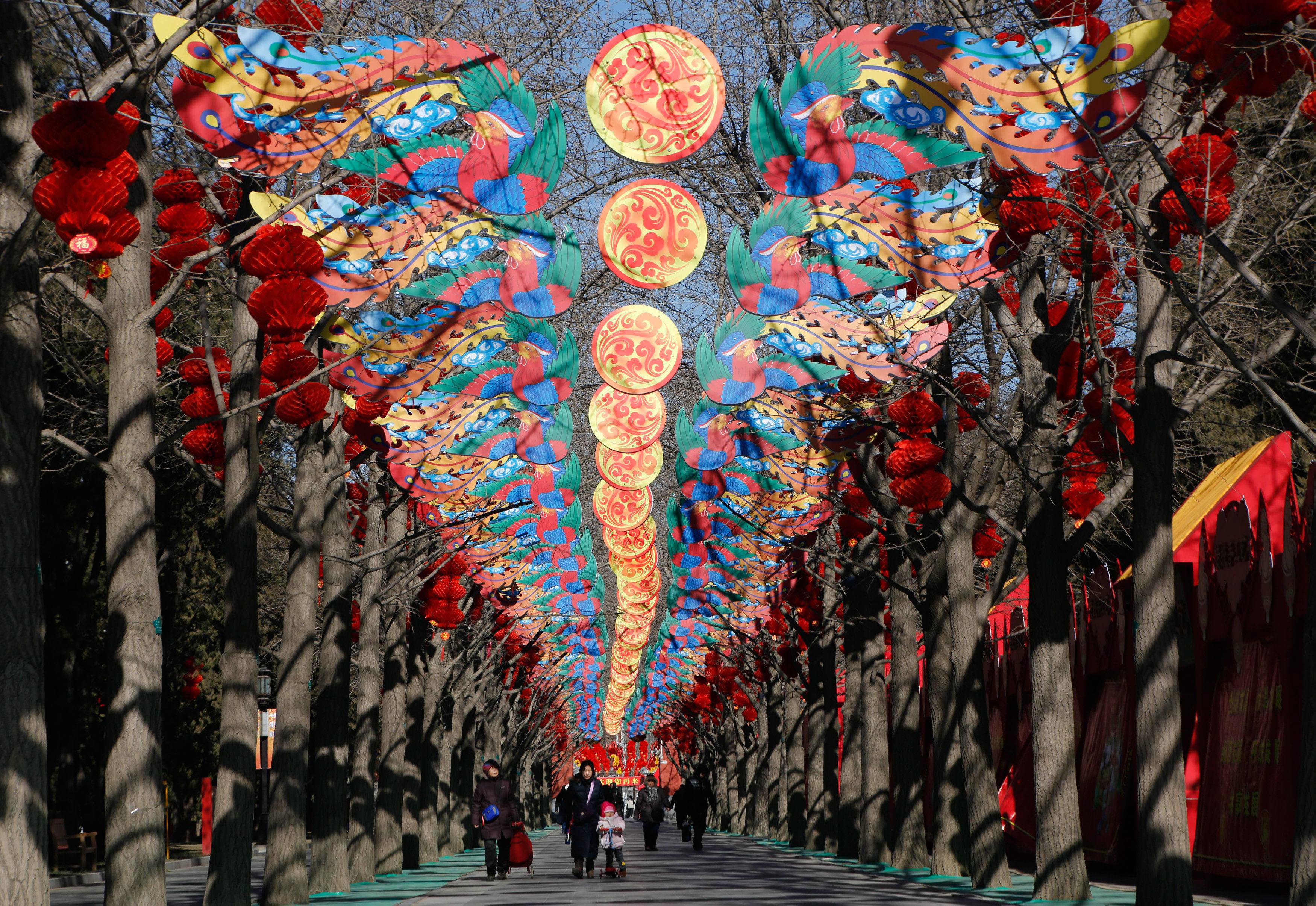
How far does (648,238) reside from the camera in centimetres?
1341

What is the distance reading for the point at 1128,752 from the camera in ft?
68.4

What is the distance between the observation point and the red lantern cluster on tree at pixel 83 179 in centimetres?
855

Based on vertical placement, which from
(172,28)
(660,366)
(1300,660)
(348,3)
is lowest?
(1300,660)

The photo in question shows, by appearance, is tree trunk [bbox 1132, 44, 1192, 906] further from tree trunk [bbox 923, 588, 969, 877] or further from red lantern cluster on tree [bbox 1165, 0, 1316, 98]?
tree trunk [bbox 923, 588, 969, 877]

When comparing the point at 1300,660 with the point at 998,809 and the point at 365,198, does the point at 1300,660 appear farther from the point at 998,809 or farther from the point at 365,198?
the point at 365,198

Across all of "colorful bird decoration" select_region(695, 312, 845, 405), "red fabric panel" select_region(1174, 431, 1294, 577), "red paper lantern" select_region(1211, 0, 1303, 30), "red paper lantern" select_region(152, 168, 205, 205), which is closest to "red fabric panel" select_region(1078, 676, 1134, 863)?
"red fabric panel" select_region(1174, 431, 1294, 577)

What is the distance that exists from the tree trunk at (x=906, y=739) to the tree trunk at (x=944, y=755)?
1217 millimetres

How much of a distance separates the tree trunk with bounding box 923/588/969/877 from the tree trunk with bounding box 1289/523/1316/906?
29.1ft

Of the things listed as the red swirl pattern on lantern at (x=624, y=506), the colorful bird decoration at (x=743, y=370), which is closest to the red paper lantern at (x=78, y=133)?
the colorful bird decoration at (x=743, y=370)

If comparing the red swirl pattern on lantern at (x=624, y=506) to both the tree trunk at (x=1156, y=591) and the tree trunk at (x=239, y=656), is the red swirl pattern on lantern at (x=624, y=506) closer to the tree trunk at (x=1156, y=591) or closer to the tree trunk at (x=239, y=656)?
the tree trunk at (x=239, y=656)

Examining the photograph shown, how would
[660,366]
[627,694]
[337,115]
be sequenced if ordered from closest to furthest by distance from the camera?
[337,115], [660,366], [627,694]

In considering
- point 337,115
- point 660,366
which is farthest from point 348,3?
point 660,366

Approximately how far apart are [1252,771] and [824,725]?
15.8 metres

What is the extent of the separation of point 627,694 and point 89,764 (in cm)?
4334
